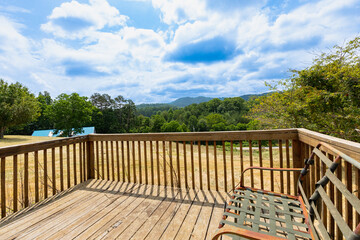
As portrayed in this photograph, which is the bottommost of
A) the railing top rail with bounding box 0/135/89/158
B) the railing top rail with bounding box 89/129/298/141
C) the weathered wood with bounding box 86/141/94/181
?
the weathered wood with bounding box 86/141/94/181

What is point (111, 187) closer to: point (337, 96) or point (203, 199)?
point (203, 199)

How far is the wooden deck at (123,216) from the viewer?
1.74 m

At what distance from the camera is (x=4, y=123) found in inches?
685

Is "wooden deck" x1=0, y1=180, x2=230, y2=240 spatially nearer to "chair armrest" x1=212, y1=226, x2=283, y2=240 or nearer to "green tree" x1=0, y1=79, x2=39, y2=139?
"chair armrest" x1=212, y1=226, x2=283, y2=240

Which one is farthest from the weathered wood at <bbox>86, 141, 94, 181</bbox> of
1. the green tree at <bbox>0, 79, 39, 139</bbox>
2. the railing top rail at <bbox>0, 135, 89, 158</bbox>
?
the green tree at <bbox>0, 79, 39, 139</bbox>

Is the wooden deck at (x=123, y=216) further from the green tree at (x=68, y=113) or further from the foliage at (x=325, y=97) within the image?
the green tree at (x=68, y=113)

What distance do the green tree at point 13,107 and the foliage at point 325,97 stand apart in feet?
72.3

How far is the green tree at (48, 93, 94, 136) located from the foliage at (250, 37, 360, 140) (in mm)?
30708

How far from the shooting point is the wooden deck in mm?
1743

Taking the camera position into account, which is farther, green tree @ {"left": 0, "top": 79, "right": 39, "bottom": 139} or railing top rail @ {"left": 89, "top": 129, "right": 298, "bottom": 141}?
green tree @ {"left": 0, "top": 79, "right": 39, "bottom": 139}

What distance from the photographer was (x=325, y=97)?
6.00 m

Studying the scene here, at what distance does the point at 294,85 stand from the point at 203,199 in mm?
7455

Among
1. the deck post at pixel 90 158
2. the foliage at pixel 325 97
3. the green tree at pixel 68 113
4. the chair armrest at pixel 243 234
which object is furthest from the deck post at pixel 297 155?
the green tree at pixel 68 113

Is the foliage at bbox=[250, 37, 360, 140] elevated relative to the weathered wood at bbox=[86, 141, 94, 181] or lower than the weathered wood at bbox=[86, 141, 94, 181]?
elevated
